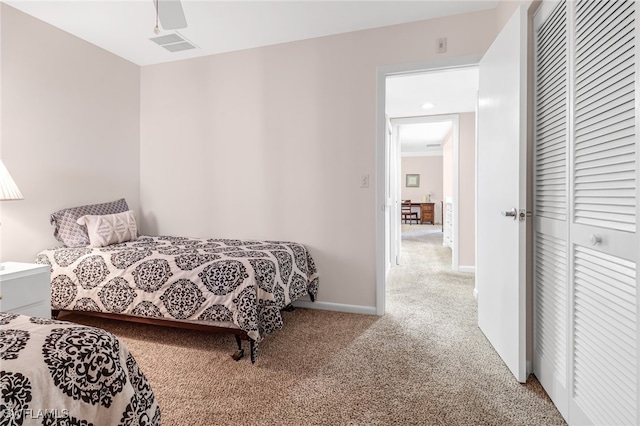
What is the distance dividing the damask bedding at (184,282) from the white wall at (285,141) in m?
0.50

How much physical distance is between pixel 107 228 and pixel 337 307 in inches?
81.8

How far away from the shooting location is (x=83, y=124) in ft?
10.2

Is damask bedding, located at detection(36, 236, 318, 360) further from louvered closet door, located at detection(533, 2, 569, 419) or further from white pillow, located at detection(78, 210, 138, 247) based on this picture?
louvered closet door, located at detection(533, 2, 569, 419)

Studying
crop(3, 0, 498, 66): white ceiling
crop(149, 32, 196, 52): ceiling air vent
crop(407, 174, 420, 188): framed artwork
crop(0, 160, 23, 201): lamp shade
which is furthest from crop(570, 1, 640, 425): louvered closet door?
crop(407, 174, 420, 188): framed artwork

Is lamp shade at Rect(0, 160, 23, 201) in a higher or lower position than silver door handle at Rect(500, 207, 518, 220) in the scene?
higher

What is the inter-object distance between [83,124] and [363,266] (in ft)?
9.28

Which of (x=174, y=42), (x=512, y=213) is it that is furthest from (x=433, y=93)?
(x=174, y=42)

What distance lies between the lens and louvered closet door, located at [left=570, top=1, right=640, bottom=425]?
1.13 metres

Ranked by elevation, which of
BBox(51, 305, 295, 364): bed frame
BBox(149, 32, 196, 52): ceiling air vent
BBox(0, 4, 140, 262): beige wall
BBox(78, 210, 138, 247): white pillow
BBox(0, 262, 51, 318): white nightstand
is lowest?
BBox(51, 305, 295, 364): bed frame

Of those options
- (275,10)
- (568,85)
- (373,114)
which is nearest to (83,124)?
(275,10)

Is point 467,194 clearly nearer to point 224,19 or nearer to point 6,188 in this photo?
point 224,19

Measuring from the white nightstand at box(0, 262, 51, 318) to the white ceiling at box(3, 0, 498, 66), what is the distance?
6.19 ft

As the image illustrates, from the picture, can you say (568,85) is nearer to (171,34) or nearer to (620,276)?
(620,276)

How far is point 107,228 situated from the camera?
288 cm
